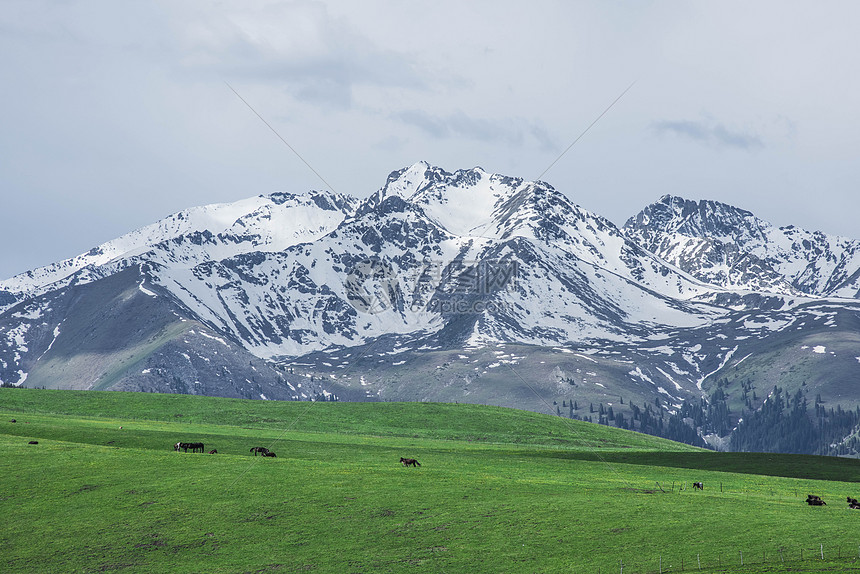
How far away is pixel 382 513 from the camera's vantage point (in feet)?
252

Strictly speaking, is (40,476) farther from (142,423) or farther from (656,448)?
(656,448)

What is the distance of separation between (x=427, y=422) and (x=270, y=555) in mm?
116637

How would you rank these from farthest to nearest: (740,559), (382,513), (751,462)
Result: (751,462), (382,513), (740,559)

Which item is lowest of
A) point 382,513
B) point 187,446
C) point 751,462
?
point 382,513

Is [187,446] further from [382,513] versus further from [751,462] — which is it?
[751,462]

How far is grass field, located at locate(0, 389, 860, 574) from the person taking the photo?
Answer: 66.6m

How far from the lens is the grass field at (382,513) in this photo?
66562 mm

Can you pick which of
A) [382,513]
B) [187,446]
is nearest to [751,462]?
[382,513]

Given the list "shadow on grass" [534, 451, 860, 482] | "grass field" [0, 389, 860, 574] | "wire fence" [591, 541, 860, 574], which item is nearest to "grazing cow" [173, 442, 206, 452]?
"grass field" [0, 389, 860, 574]

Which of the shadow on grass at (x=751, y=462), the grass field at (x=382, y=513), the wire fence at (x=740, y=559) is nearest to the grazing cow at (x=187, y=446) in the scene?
the grass field at (x=382, y=513)

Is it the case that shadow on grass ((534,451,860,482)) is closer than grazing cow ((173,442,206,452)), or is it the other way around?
grazing cow ((173,442,206,452))

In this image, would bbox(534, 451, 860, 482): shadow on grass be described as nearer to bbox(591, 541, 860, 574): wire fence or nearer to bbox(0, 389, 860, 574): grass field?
bbox(0, 389, 860, 574): grass field

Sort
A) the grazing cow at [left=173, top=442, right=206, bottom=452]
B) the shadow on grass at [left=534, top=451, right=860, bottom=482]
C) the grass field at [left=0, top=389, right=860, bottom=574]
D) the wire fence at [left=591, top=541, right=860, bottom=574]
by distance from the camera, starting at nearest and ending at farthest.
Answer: the wire fence at [left=591, top=541, right=860, bottom=574], the grass field at [left=0, top=389, right=860, bottom=574], the grazing cow at [left=173, top=442, right=206, bottom=452], the shadow on grass at [left=534, top=451, right=860, bottom=482]

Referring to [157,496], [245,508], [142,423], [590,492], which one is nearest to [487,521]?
[590,492]
